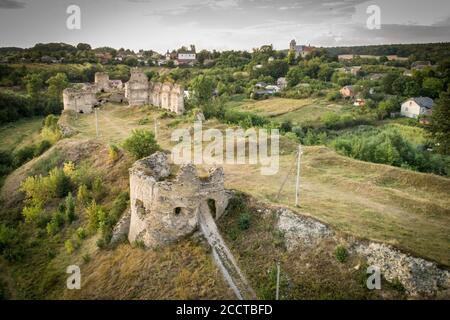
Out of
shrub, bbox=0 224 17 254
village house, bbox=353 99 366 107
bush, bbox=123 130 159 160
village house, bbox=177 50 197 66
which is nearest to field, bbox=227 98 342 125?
village house, bbox=353 99 366 107

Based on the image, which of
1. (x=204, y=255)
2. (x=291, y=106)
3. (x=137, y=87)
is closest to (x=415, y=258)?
(x=204, y=255)

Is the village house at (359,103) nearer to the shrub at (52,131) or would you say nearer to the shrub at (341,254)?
the shrub at (52,131)

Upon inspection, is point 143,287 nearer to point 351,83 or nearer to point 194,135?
point 194,135

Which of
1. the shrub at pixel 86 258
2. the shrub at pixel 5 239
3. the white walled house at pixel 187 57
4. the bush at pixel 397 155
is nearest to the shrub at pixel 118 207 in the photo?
the shrub at pixel 86 258

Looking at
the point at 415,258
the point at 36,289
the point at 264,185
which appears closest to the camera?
the point at 415,258

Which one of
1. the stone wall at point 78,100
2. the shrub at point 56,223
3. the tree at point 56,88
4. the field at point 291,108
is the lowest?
the shrub at point 56,223

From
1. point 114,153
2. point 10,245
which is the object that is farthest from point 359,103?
point 10,245

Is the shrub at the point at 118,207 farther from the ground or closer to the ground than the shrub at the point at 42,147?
closer to the ground

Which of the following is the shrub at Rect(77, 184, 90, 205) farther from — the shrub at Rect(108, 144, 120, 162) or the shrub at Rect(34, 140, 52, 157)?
the shrub at Rect(34, 140, 52, 157)
